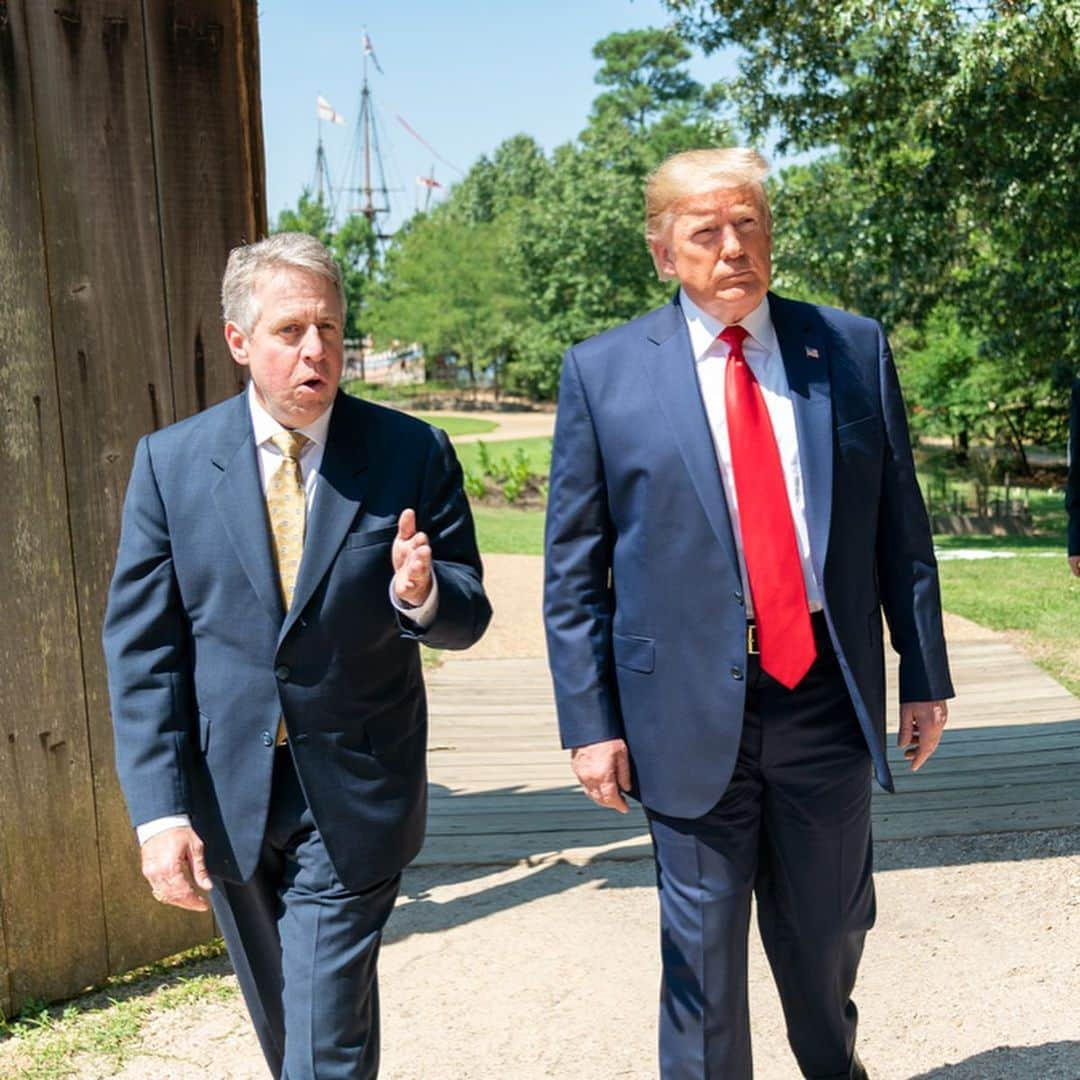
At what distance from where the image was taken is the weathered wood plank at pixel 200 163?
440 cm

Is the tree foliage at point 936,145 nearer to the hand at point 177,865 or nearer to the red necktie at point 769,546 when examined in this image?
the red necktie at point 769,546

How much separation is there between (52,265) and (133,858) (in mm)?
1826

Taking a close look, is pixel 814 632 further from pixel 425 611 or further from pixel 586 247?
pixel 586 247

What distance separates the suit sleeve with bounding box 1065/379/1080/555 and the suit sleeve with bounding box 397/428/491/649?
130 inches

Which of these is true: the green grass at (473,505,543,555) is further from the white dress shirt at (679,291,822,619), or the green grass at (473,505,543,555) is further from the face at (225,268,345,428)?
the face at (225,268,345,428)

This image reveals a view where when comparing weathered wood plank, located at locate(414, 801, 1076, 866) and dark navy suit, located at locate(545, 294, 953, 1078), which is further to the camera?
weathered wood plank, located at locate(414, 801, 1076, 866)

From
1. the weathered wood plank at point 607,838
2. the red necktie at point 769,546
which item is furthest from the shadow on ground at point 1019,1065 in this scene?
the weathered wood plank at point 607,838

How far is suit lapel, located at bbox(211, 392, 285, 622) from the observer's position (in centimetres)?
291

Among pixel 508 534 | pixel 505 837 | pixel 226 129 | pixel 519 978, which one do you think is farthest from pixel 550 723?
pixel 508 534

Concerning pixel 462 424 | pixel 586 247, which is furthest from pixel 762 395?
pixel 462 424

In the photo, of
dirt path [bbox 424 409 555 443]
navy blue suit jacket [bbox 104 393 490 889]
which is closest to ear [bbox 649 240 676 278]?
navy blue suit jacket [bbox 104 393 490 889]

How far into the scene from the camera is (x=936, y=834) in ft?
19.1

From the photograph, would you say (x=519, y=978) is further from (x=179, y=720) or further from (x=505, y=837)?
(x=179, y=720)

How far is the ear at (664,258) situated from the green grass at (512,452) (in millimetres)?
23311
